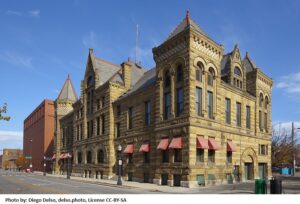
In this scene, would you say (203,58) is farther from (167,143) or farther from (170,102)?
(167,143)

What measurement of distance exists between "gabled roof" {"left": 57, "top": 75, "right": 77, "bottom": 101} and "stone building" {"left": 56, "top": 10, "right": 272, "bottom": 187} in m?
22.7

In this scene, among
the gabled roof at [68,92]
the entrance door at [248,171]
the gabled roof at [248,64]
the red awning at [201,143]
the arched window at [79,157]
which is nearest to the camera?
the red awning at [201,143]

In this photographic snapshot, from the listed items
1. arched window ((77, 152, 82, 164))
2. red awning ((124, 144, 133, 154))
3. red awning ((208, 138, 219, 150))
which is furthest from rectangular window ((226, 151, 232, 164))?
arched window ((77, 152, 82, 164))

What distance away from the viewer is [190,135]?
102 feet

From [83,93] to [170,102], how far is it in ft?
84.1

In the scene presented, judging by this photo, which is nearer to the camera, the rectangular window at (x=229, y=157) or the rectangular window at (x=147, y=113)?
the rectangular window at (x=229, y=157)

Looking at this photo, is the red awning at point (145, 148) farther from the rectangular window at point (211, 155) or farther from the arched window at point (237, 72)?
the arched window at point (237, 72)

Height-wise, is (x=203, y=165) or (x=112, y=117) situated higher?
(x=112, y=117)

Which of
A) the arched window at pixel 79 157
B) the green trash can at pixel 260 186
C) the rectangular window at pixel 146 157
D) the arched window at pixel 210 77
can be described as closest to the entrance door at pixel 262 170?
the rectangular window at pixel 146 157

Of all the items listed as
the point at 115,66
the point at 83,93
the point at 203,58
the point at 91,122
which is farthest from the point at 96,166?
the point at 203,58

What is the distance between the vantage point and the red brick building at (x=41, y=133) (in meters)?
83.9

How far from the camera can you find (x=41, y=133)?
290ft

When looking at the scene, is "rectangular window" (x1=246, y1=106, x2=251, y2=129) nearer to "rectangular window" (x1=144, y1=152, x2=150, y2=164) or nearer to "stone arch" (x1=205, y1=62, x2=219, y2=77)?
"stone arch" (x1=205, y1=62, x2=219, y2=77)

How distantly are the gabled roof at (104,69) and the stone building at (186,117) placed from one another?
0.21 metres
